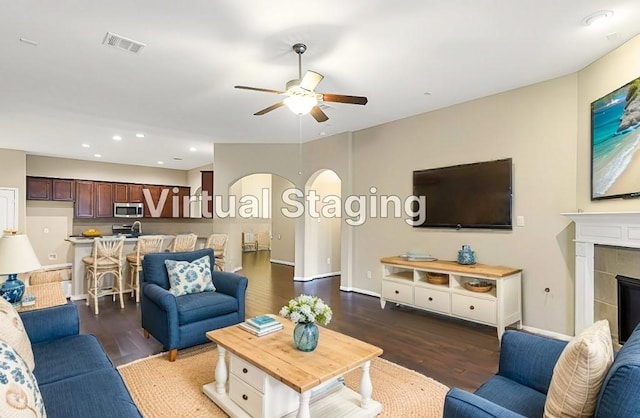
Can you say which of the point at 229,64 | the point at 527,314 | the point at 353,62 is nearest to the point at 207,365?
the point at 229,64

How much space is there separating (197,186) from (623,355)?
33.4ft

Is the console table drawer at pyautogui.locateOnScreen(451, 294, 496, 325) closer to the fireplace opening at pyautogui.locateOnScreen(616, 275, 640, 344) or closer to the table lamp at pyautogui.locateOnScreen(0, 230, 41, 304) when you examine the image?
the fireplace opening at pyautogui.locateOnScreen(616, 275, 640, 344)

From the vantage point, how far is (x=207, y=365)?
299cm

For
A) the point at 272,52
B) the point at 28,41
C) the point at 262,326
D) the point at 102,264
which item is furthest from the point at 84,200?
the point at 262,326

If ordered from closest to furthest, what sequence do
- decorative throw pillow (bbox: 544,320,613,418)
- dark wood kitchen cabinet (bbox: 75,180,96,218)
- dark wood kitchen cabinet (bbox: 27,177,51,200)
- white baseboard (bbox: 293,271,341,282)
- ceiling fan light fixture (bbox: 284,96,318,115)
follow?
decorative throw pillow (bbox: 544,320,613,418)
ceiling fan light fixture (bbox: 284,96,318,115)
white baseboard (bbox: 293,271,341,282)
dark wood kitchen cabinet (bbox: 27,177,51,200)
dark wood kitchen cabinet (bbox: 75,180,96,218)

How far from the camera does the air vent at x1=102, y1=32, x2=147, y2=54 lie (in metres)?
2.79

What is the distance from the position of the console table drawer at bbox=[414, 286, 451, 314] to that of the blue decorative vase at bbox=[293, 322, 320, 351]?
2.43 metres

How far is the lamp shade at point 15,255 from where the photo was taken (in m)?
2.54

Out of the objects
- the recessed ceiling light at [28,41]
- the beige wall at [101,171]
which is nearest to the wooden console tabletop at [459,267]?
the recessed ceiling light at [28,41]

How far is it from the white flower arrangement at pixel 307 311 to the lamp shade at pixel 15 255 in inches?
83.1

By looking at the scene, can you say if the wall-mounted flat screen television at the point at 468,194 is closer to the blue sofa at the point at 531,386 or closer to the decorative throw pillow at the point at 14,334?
the blue sofa at the point at 531,386

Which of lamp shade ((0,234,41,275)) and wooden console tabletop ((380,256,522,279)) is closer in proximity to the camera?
lamp shade ((0,234,41,275))

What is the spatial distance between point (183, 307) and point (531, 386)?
9.15 feet

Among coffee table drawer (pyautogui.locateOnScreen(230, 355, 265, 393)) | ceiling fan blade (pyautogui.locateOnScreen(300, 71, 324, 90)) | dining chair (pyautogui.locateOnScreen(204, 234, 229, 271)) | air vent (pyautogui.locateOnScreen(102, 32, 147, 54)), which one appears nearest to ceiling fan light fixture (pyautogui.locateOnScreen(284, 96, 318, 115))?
ceiling fan blade (pyautogui.locateOnScreen(300, 71, 324, 90))
